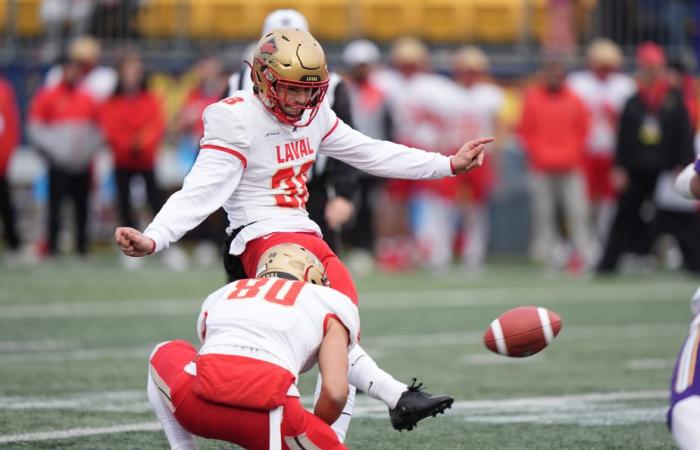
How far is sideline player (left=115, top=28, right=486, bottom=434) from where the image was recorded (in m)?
5.07

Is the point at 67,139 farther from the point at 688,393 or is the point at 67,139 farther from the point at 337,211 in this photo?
the point at 688,393

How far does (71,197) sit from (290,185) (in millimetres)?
9983

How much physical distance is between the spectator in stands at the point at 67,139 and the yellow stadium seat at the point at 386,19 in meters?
4.78

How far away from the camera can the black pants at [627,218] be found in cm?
1436

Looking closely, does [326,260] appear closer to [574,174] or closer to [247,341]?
[247,341]

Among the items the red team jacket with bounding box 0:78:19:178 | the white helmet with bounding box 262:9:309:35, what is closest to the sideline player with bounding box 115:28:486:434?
the white helmet with bounding box 262:9:309:35

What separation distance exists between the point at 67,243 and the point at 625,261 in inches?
263

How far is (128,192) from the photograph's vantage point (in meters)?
14.8

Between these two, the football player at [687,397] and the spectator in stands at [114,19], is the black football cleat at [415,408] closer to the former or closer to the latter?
the football player at [687,397]

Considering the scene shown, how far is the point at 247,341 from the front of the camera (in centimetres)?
451

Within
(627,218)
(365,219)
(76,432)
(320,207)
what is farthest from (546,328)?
(365,219)

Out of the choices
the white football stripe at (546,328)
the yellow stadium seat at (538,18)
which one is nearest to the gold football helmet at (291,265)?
the white football stripe at (546,328)

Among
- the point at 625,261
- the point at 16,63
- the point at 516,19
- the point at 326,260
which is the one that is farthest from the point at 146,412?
the point at 516,19

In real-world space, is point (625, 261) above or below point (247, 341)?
below
